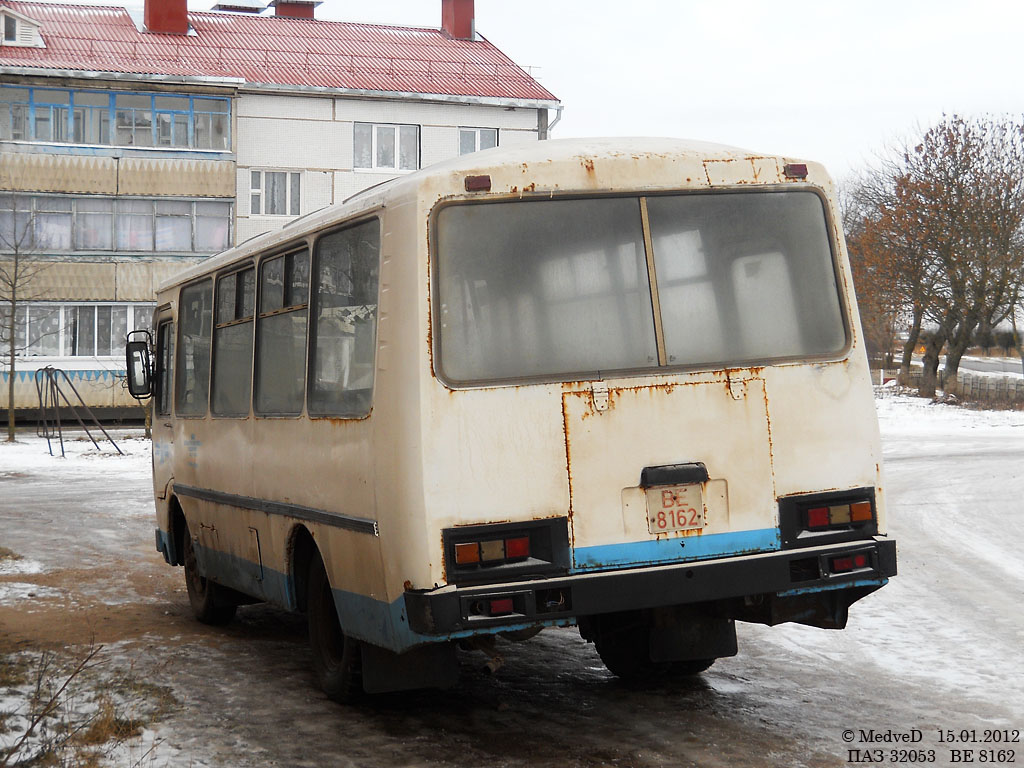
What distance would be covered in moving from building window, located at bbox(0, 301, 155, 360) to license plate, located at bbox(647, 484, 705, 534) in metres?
37.0

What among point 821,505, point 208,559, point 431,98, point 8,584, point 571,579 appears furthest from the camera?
point 431,98

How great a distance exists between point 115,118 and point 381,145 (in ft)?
26.7

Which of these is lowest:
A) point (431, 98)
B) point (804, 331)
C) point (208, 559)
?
point (208, 559)

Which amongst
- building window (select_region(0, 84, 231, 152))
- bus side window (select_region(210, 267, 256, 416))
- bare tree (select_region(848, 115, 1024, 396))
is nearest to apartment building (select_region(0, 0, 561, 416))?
building window (select_region(0, 84, 231, 152))

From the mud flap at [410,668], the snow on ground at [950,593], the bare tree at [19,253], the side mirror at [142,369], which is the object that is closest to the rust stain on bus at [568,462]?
the mud flap at [410,668]

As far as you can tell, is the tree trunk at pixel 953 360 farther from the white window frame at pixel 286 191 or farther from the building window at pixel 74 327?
the building window at pixel 74 327

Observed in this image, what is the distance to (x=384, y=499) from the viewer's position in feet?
19.8

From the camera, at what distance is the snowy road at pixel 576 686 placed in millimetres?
6105

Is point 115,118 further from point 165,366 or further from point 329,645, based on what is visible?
point 329,645

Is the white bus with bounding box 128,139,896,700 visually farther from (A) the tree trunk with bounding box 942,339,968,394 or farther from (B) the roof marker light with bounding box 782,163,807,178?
(A) the tree trunk with bounding box 942,339,968,394

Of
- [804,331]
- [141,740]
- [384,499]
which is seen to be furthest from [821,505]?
[141,740]

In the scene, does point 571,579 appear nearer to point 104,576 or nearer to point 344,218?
point 344,218

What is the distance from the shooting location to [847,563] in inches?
244

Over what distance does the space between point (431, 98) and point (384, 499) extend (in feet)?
130
